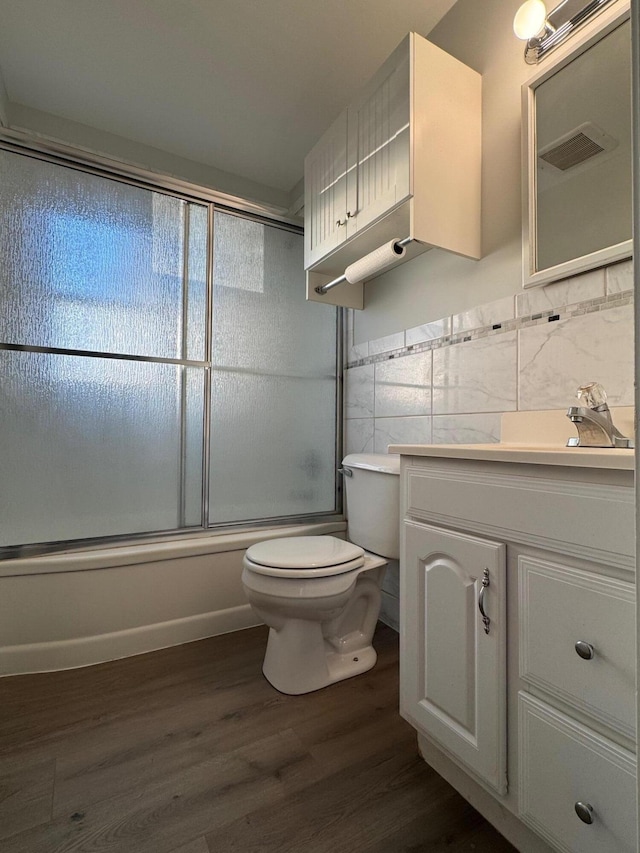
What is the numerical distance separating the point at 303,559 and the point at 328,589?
118 millimetres

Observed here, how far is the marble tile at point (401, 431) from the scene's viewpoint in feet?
5.24

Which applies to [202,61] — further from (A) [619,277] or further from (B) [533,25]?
(A) [619,277]

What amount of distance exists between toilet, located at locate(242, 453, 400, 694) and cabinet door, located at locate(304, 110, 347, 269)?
89cm

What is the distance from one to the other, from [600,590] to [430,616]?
1.29 ft

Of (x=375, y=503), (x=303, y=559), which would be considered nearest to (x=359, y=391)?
(x=375, y=503)

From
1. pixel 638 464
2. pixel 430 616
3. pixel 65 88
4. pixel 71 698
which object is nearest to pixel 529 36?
pixel 638 464

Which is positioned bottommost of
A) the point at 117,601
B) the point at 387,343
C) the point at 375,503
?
the point at 117,601

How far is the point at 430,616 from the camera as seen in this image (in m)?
0.92

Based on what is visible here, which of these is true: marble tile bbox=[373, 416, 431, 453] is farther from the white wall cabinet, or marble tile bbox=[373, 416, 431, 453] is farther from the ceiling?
the ceiling

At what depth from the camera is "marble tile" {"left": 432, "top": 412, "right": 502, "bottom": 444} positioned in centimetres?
133

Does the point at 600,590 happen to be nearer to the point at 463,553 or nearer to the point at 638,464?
the point at 463,553

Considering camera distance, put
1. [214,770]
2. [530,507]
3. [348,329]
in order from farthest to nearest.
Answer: [348,329] → [214,770] → [530,507]

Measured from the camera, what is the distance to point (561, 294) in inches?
44.9

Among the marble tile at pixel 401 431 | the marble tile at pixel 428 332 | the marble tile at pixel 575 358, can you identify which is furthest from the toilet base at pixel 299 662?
the marble tile at pixel 428 332
